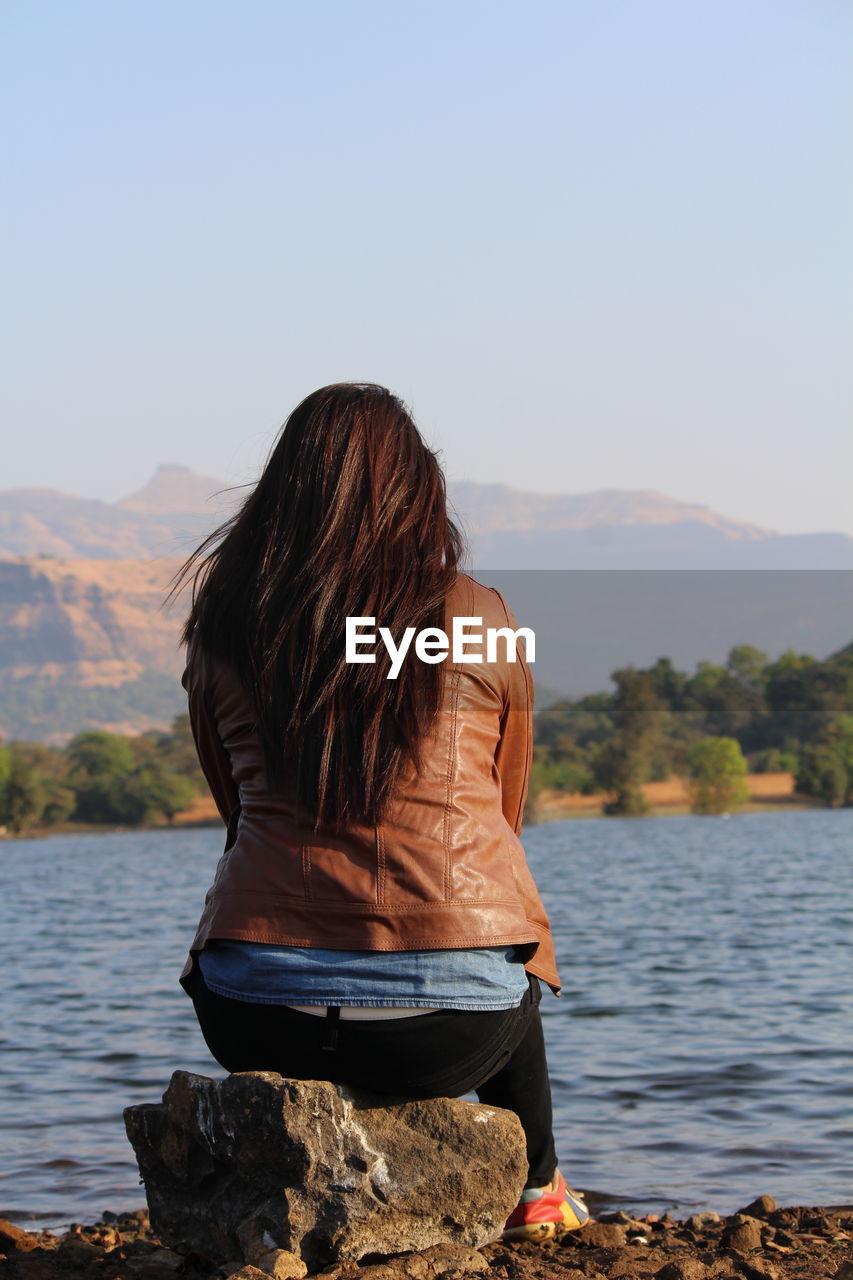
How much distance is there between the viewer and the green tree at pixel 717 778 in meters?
98.4

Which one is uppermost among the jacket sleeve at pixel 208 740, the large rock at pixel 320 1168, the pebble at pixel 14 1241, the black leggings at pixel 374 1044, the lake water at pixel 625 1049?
the jacket sleeve at pixel 208 740

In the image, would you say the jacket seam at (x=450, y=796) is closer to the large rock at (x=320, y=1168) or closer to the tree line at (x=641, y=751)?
the large rock at (x=320, y=1168)

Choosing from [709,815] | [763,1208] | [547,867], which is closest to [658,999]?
[763,1208]

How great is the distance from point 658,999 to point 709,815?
86.9m

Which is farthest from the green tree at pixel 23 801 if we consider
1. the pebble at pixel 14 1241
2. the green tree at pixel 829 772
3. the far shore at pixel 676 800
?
the pebble at pixel 14 1241

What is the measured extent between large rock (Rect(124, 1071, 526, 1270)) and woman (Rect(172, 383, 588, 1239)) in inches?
3.2

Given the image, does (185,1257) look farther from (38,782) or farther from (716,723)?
(716,723)

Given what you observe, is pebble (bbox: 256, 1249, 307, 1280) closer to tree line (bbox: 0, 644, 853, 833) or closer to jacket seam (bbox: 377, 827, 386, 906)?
jacket seam (bbox: 377, 827, 386, 906)

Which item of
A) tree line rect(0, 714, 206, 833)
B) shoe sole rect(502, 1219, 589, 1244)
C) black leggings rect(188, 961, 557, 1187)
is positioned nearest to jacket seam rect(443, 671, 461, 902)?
black leggings rect(188, 961, 557, 1187)

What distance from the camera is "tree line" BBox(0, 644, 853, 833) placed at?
98.4 meters

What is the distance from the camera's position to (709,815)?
95625 millimetres

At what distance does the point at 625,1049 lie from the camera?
8656 mm

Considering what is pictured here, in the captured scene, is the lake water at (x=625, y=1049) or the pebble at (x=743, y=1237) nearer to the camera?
the pebble at (x=743, y=1237)

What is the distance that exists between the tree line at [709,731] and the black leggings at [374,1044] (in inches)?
3686
